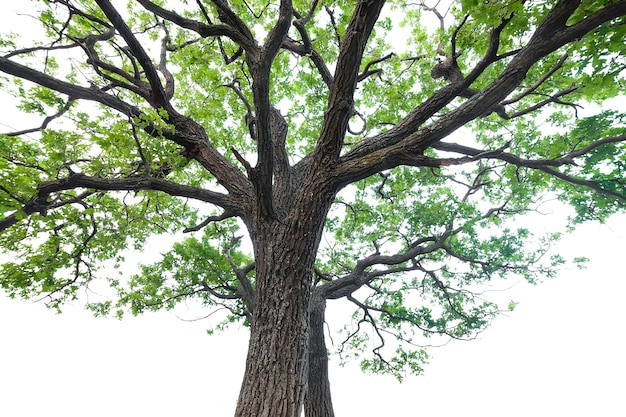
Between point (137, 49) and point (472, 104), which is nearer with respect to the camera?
point (472, 104)

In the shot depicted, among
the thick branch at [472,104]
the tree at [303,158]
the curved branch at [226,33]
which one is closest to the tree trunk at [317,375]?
the tree at [303,158]

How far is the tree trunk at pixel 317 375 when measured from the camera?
3725mm

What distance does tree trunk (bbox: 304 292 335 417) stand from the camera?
372 centimetres

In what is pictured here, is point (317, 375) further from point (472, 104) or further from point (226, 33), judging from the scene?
point (226, 33)

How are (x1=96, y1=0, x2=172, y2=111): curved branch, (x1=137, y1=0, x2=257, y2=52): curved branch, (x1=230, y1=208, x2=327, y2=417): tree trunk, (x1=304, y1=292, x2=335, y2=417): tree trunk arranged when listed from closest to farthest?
(x1=230, y1=208, x2=327, y2=417): tree trunk, (x1=96, y1=0, x2=172, y2=111): curved branch, (x1=137, y1=0, x2=257, y2=52): curved branch, (x1=304, y1=292, x2=335, y2=417): tree trunk

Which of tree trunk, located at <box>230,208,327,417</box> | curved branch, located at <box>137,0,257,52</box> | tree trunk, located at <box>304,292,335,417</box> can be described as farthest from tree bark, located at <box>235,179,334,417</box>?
curved branch, located at <box>137,0,257,52</box>

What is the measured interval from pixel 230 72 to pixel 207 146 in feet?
7.81

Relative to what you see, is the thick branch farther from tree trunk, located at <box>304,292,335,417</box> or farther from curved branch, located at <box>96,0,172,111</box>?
curved branch, located at <box>96,0,172,111</box>

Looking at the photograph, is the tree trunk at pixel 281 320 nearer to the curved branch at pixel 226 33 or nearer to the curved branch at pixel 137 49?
the curved branch at pixel 226 33

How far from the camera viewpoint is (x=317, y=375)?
393 centimetres

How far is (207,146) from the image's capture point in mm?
3678

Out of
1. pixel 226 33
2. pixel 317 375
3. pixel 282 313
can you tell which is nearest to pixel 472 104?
pixel 226 33

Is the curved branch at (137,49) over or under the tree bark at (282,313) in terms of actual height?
over

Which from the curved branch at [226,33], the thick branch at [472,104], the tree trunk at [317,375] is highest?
the curved branch at [226,33]
